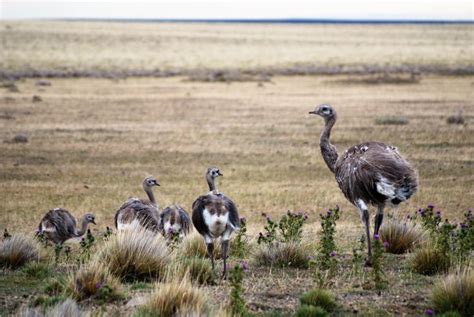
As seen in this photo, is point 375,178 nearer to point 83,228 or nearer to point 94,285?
point 94,285

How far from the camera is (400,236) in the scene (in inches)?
423

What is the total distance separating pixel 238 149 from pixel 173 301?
16343 mm

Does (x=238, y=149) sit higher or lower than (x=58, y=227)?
higher

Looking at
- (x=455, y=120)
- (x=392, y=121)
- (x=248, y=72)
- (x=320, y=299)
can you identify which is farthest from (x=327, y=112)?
(x=248, y=72)

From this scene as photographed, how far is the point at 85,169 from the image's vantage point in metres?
20.2

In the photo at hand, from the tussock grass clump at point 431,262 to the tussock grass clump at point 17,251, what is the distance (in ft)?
16.2

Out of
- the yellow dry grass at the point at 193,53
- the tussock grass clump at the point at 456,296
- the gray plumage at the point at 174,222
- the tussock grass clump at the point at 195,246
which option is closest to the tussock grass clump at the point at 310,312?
the tussock grass clump at the point at 456,296

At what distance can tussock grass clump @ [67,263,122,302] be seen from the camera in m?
7.76

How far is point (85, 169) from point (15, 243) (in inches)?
407

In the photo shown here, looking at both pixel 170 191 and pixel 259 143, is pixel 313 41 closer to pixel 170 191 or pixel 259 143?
pixel 259 143

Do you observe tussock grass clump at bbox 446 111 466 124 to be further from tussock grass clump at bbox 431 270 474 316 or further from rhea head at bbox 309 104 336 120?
tussock grass clump at bbox 431 270 474 316

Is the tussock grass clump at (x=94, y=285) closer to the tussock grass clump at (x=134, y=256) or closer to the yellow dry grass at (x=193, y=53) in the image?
the tussock grass clump at (x=134, y=256)

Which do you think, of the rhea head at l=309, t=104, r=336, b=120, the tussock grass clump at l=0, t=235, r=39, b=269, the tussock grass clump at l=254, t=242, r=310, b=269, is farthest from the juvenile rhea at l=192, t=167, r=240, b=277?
the rhea head at l=309, t=104, r=336, b=120

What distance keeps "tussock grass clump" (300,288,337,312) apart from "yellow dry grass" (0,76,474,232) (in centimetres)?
747
